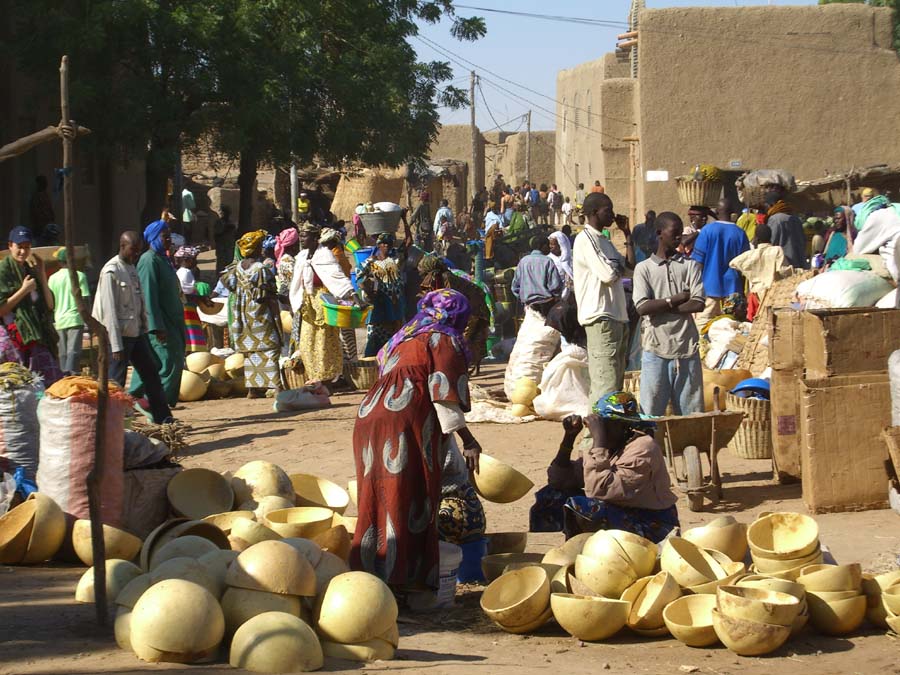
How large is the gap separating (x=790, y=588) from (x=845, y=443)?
240 centimetres

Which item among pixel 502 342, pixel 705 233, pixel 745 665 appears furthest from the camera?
pixel 502 342

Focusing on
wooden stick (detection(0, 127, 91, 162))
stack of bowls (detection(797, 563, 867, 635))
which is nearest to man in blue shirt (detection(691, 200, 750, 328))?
stack of bowls (detection(797, 563, 867, 635))

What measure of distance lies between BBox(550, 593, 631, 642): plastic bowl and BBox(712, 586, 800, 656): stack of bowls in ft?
1.31

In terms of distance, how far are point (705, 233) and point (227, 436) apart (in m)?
5.11

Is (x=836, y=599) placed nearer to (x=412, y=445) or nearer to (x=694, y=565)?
(x=694, y=565)

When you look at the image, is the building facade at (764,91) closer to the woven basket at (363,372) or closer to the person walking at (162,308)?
the woven basket at (363,372)

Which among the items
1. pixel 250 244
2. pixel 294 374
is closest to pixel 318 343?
pixel 294 374

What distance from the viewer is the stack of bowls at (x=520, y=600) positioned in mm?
5121

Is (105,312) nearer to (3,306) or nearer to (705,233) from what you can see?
(3,306)

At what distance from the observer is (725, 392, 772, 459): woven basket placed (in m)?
8.61

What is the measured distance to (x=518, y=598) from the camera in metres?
5.27

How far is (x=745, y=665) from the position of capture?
4.77 metres

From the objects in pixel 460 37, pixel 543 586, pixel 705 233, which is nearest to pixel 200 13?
pixel 460 37

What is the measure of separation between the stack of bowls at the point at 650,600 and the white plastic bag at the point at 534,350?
19.0 feet
